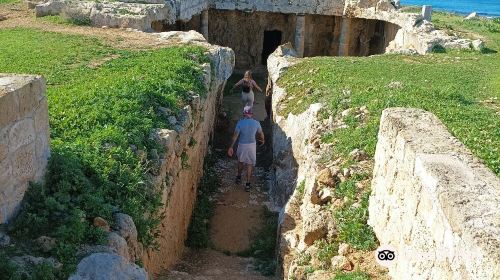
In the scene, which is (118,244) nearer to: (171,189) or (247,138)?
(171,189)

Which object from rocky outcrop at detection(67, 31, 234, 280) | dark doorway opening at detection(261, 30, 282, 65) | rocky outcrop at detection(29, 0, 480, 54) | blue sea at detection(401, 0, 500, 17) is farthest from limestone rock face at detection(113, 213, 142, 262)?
blue sea at detection(401, 0, 500, 17)

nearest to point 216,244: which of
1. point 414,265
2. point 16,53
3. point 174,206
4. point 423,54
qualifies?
point 174,206

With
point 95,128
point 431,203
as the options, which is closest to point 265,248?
point 95,128

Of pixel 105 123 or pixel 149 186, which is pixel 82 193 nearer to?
pixel 149 186

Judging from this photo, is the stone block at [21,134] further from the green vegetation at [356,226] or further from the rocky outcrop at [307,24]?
the rocky outcrop at [307,24]

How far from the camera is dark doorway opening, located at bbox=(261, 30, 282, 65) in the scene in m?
28.0

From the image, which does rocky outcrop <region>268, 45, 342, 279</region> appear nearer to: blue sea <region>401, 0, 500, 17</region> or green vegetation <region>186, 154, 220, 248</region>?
green vegetation <region>186, 154, 220, 248</region>

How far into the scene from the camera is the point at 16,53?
42.1 feet

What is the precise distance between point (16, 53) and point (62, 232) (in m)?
8.31

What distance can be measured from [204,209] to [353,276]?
5687 mm

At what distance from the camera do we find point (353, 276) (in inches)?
267

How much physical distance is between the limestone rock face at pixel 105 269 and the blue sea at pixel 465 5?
41.1 meters

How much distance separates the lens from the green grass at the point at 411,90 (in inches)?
359

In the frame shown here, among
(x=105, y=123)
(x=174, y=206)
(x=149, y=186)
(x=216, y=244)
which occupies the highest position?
(x=105, y=123)
